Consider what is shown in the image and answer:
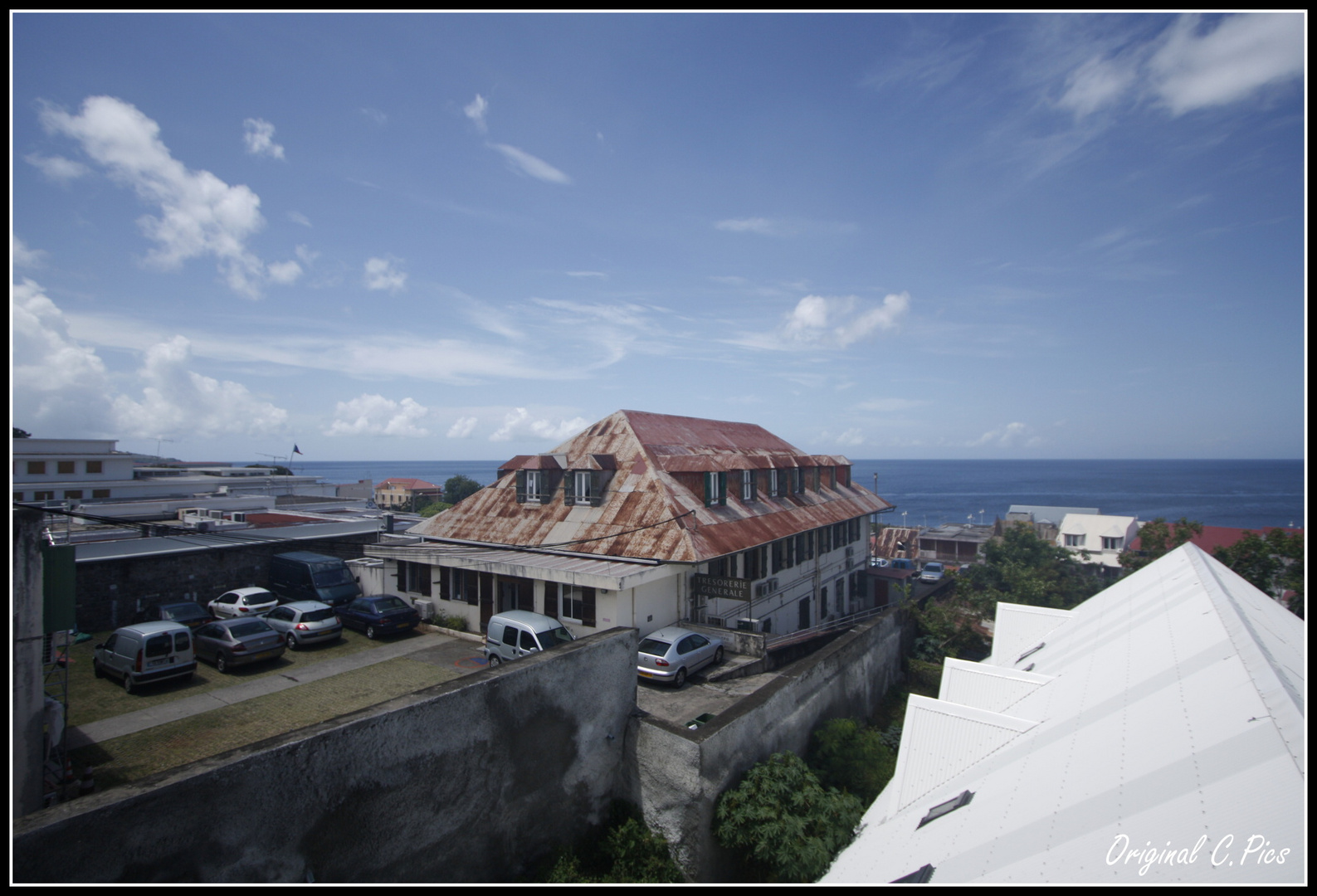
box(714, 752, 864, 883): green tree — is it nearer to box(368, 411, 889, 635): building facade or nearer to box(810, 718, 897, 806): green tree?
box(810, 718, 897, 806): green tree

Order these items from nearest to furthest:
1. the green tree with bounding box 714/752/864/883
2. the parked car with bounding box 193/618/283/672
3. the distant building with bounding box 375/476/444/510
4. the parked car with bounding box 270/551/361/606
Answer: the green tree with bounding box 714/752/864/883, the parked car with bounding box 193/618/283/672, the parked car with bounding box 270/551/361/606, the distant building with bounding box 375/476/444/510

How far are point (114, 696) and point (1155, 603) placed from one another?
24.3 meters

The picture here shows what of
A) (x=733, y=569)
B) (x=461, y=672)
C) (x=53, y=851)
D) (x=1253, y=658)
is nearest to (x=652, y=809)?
(x=461, y=672)

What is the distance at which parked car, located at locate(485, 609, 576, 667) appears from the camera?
640 inches

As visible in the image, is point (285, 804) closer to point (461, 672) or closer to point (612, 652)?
point (612, 652)

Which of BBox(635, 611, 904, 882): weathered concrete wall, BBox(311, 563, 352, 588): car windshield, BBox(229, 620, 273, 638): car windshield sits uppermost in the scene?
BBox(311, 563, 352, 588): car windshield

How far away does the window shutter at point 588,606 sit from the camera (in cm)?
1864

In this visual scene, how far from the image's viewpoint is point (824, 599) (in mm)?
29984

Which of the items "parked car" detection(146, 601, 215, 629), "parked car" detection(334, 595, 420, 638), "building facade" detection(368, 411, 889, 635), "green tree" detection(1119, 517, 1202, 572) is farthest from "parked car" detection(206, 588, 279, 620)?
"green tree" detection(1119, 517, 1202, 572)

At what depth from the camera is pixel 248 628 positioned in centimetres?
1642

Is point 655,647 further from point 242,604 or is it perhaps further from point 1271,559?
point 1271,559

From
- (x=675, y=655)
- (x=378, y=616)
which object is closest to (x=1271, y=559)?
(x=675, y=655)

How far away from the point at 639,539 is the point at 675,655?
473 cm

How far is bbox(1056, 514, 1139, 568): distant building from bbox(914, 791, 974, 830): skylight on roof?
188ft
